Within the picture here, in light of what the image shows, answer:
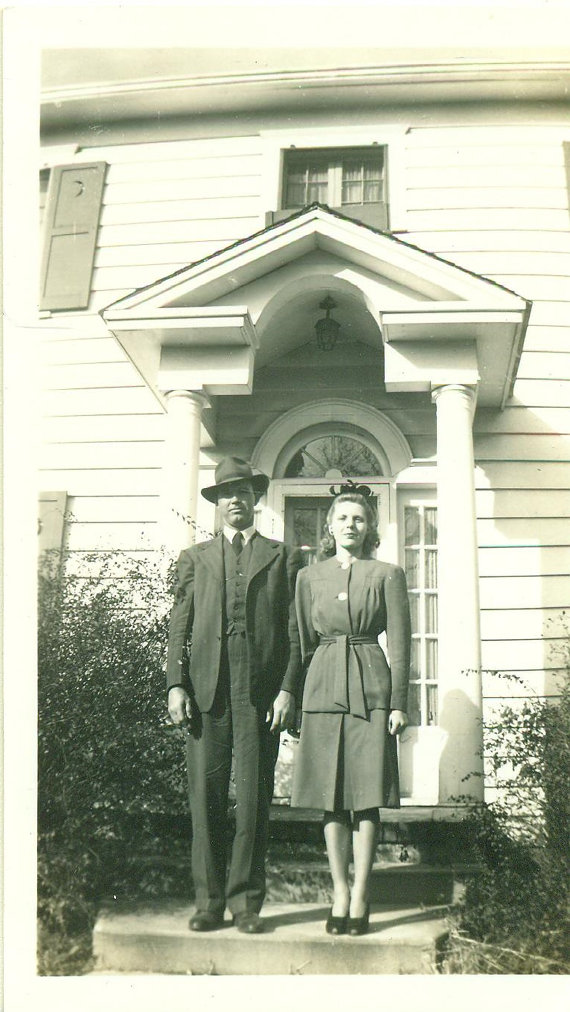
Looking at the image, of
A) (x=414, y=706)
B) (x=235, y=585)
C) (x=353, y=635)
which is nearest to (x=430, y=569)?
(x=414, y=706)

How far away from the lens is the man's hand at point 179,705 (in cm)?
372

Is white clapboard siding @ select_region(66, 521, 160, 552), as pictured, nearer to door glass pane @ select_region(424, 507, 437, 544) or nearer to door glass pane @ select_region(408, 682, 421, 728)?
door glass pane @ select_region(424, 507, 437, 544)

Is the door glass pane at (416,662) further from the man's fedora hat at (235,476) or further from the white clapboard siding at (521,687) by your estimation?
the man's fedora hat at (235,476)

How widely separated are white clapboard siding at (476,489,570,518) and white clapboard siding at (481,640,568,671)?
0.95m

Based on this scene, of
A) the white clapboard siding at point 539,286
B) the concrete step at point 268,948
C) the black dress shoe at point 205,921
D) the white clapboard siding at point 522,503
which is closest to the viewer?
the concrete step at point 268,948

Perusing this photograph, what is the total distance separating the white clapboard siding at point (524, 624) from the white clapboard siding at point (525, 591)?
51 millimetres

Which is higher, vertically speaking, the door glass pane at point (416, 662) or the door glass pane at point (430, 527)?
the door glass pane at point (430, 527)

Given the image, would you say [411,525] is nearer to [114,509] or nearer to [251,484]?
[114,509]

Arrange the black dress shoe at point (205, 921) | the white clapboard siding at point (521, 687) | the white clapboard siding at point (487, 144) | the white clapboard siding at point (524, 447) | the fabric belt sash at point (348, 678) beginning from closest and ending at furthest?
1. the black dress shoe at point (205, 921)
2. the fabric belt sash at point (348, 678)
3. the white clapboard siding at point (521, 687)
4. the white clapboard siding at point (524, 447)
5. the white clapboard siding at point (487, 144)

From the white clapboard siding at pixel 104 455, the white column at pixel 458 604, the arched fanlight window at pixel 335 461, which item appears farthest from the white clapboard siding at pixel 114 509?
the white column at pixel 458 604

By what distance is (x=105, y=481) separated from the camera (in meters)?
6.76

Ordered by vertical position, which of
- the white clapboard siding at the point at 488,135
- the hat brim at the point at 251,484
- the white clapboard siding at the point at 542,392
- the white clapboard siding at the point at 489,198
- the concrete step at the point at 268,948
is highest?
the white clapboard siding at the point at 488,135

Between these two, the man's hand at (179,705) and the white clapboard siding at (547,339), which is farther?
the white clapboard siding at (547,339)
